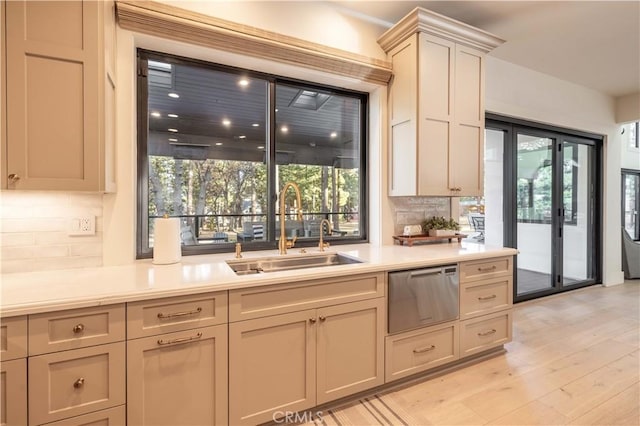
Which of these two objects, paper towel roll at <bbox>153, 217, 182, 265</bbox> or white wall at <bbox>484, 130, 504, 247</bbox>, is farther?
white wall at <bbox>484, 130, 504, 247</bbox>

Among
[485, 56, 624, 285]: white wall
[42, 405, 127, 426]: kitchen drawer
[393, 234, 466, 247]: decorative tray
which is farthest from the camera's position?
[485, 56, 624, 285]: white wall

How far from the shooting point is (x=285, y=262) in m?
2.30

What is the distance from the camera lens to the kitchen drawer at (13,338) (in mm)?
1219

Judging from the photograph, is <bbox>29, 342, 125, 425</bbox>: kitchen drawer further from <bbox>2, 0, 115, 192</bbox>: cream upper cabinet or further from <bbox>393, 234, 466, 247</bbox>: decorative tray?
<bbox>393, 234, 466, 247</bbox>: decorative tray

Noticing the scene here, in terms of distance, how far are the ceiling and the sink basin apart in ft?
6.73

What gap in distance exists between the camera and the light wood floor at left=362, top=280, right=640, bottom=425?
74.0 inches

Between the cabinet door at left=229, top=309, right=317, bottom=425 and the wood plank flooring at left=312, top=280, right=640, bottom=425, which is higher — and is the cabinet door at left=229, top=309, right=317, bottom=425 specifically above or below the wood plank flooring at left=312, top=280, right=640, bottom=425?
above

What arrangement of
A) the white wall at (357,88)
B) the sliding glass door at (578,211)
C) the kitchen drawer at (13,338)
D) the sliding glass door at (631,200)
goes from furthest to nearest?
the sliding glass door at (631,200) → the sliding glass door at (578,211) → the white wall at (357,88) → the kitchen drawer at (13,338)

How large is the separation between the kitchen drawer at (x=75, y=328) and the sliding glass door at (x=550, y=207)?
383 cm

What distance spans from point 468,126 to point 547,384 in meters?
2.03

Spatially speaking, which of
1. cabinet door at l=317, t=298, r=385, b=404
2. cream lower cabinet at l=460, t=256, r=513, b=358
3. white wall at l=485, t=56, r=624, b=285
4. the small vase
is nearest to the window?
the small vase

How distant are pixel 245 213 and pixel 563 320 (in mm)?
3513

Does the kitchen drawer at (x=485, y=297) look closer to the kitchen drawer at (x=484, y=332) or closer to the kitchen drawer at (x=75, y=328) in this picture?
the kitchen drawer at (x=484, y=332)

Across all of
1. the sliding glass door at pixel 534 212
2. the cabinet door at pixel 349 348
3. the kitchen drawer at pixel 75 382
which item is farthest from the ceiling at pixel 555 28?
the kitchen drawer at pixel 75 382
